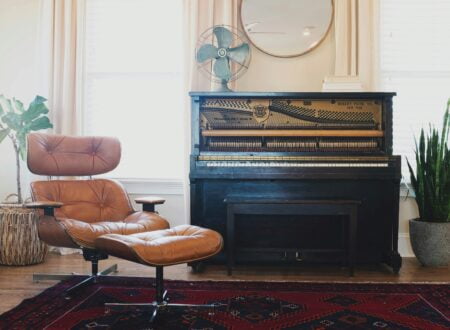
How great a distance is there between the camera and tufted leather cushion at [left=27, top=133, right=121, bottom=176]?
3433 millimetres

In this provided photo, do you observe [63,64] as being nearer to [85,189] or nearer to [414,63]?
[85,189]

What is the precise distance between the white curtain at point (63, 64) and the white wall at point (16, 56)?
0.25m

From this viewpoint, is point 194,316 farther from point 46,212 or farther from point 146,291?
point 46,212

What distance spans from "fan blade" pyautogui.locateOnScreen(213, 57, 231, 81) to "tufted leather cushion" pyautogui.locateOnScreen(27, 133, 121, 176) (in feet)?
3.30

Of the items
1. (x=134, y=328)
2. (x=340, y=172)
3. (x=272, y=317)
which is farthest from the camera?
(x=340, y=172)

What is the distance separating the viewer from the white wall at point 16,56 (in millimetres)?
4586

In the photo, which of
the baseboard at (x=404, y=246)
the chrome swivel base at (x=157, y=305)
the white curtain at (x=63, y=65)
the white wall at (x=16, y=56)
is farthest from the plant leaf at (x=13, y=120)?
the baseboard at (x=404, y=246)

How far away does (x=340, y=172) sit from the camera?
11.8ft

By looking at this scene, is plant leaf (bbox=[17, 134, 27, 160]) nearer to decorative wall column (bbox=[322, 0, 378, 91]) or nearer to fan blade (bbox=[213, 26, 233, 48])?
fan blade (bbox=[213, 26, 233, 48])

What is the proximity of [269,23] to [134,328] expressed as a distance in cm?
296

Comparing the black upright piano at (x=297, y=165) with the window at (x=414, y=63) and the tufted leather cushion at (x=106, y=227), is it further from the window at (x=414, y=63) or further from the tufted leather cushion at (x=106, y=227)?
the window at (x=414, y=63)

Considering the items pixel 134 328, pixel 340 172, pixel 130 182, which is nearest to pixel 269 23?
pixel 340 172

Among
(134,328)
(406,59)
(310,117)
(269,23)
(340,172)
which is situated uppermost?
(269,23)

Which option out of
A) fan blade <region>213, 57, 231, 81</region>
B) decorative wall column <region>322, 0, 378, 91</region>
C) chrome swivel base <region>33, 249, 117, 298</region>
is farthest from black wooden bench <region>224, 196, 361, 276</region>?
decorative wall column <region>322, 0, 378, 91</region>
